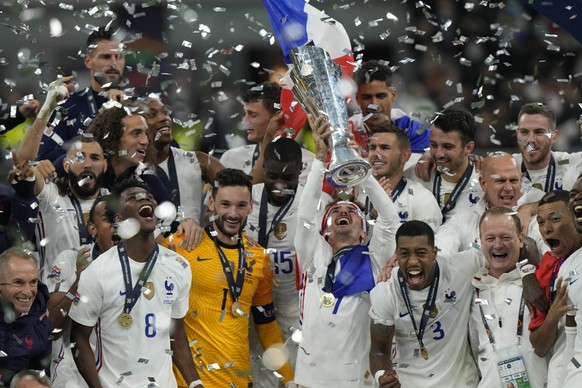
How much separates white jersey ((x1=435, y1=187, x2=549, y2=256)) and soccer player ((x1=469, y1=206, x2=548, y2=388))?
0.37 metres

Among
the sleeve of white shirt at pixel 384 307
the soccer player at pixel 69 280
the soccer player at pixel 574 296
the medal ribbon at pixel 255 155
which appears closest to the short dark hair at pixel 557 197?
the soccer player at pixel 574 296

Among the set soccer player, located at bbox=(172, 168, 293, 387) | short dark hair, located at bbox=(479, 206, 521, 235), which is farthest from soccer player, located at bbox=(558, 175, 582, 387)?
soccer player, located at bbox=(172, 168, 293, 387)

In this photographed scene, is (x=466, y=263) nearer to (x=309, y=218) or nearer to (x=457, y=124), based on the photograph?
(x=309, y=218)

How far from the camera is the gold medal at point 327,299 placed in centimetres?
865

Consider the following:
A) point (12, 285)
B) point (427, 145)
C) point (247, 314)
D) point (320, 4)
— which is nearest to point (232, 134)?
point (320, 4)

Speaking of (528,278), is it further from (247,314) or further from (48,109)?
(48,109)

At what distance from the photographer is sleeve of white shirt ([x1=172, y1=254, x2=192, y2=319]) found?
27.4 feet

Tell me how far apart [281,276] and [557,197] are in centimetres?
181

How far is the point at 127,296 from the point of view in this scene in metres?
8.16

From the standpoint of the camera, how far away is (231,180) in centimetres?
873

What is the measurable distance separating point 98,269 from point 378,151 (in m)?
1.93

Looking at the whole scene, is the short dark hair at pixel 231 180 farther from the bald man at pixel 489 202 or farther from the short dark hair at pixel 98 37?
the short dark hair at pixel 98 37

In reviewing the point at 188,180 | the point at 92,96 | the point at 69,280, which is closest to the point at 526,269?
the point at 188,180

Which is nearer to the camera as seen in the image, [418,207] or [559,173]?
[418,207]
